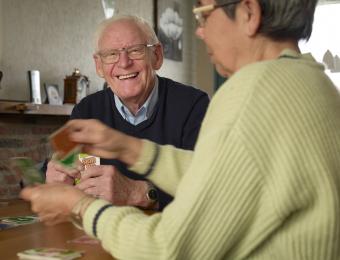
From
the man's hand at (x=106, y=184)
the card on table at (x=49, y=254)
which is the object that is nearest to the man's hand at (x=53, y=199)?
the card on table at (x=49, y=254)

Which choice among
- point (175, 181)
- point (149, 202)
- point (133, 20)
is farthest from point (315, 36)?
point (175, 181)

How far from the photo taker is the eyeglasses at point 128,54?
85.8 inches

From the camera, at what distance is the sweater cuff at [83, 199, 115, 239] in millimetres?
963

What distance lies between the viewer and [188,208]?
34.0 inches

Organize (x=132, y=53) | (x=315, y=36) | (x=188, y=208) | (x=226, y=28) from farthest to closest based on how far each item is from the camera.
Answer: (x=315, y=36), (x=132, y=53), (x=226, y=28), (x=188, y=208)

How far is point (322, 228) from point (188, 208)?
0.25 m

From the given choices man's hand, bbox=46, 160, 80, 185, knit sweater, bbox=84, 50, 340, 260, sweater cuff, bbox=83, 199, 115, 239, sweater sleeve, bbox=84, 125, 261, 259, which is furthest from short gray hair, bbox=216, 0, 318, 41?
man's hand, bbox=46, 160, 80, 185

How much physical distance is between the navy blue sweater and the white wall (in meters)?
0.78

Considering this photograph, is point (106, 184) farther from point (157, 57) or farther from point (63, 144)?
point (157, 57)

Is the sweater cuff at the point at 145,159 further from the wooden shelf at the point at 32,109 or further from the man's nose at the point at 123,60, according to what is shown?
the wooden shelf at the point at 32,109

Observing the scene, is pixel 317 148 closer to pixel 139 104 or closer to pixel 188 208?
pixel 188 208

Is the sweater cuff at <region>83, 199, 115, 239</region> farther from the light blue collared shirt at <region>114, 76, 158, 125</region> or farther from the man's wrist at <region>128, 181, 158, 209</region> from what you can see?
the light blue collared shirt at <region>114, 76, 158, 125</region>

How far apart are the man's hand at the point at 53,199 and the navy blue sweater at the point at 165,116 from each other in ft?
3.22

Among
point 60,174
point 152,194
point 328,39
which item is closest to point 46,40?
point 60,174
